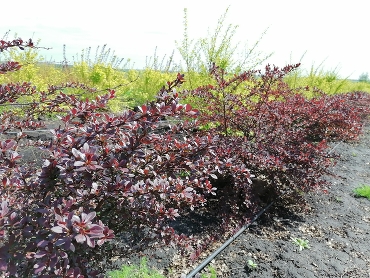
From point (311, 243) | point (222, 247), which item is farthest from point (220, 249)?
point (311, 243)

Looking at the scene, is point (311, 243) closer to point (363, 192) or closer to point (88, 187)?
point (363, 192)

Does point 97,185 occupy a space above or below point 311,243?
above

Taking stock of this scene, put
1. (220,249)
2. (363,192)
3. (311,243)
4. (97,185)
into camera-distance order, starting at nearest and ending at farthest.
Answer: (97,185) → (220,249) → (311,243) → (363,192)

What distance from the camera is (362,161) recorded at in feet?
21.1

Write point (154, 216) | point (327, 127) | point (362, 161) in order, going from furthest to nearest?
point (362, 161), point (327, 127), point (154, 216)

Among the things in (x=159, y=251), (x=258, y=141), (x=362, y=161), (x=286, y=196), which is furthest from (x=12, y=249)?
(x=362, y=161)

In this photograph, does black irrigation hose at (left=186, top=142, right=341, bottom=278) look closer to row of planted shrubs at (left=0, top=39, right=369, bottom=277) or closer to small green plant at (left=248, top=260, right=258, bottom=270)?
row of planted shrubs at (left=0, top=39, right=369, bottom=277)

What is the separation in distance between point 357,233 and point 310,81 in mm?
11593

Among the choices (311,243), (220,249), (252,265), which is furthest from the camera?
(311,243)

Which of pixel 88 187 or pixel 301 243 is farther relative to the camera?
pixel 301 243

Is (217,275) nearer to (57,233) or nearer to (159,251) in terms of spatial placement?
(159,251)

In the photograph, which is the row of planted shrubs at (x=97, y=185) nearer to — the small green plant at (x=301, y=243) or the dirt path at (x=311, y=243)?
the dirt path at (x=311, y=243)

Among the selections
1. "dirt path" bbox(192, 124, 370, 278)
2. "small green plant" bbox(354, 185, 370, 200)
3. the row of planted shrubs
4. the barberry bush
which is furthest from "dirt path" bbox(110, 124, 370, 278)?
the barberry bush

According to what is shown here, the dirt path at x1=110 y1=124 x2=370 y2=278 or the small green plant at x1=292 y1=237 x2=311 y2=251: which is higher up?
the small green plant at x1=292 y1=237 x2=311 y2=251
